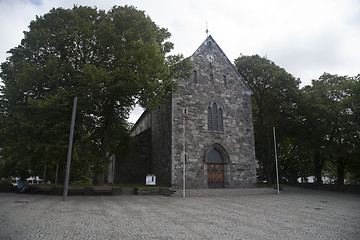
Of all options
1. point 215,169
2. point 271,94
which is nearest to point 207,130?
point 215,169

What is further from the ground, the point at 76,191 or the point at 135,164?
the point at 135,164

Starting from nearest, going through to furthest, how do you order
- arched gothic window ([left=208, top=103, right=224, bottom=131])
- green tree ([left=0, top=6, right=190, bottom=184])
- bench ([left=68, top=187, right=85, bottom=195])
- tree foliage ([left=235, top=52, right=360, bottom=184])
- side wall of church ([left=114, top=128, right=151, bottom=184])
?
1. green tree ([left=0, top=6, right=190, bottom=184])
2. bench ([left=68, top=187, right=85, bottom=195])
3. arched gothic window ([left=208, top=103, right=224, bottom=131])
4. tree foliage ([left=235, top=52, right=360, bottom=184])
5. side wall of church ([left=114, top=128, right=151, bottom=184])

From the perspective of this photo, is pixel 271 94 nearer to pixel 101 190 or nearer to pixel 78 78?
pixel 78 78

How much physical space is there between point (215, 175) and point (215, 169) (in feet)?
1.97

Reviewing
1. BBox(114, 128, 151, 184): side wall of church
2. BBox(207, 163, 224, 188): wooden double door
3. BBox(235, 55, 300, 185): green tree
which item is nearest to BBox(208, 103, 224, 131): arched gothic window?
BBox(207, 163, 224, 188): wooden double door

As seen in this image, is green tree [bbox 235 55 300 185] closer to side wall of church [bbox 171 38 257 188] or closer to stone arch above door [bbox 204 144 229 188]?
side wall of church [bbox 171 38 257 188]

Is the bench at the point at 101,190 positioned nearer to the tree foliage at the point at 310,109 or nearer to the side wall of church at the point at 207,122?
the side wall of church at the point at 207,122

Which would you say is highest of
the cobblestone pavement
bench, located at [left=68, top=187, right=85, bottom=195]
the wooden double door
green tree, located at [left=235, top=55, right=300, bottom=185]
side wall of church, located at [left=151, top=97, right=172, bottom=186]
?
green tree, located at [left=235, top=55, right=300, bottom=185]

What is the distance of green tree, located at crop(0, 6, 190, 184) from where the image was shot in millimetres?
17484

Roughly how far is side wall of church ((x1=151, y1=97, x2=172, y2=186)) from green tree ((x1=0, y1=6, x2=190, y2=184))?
5.23 metres

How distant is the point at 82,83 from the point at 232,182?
676 inches

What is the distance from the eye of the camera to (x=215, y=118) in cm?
2572

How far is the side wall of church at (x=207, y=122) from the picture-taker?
23172mm

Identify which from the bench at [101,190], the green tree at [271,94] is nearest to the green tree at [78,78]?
the bench at [101,190]
